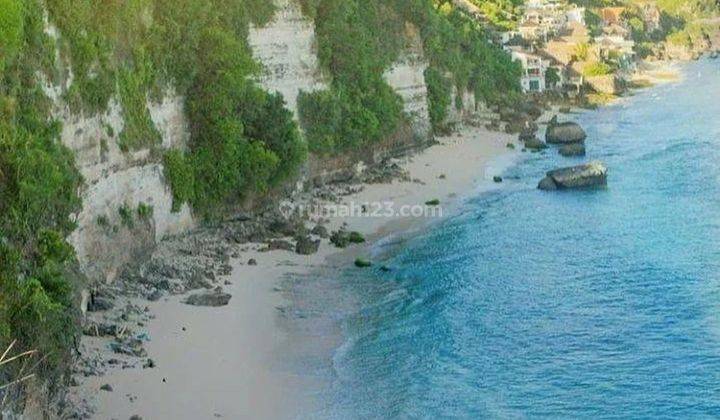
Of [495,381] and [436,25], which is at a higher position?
[436,25]

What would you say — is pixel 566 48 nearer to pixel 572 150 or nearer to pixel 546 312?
pixel 572 150

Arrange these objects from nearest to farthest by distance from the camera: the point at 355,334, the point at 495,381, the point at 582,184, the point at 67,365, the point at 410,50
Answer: the point at 67,365 < the point at 495,381 < the point at 355,334 < the point at 582,184 < the point at 410,50

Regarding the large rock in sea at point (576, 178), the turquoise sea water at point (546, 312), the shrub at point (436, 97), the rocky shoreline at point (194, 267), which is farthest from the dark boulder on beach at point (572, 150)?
the rocky shoreline at point (194, 267)

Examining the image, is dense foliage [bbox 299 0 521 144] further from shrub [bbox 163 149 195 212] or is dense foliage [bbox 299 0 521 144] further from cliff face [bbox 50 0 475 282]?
shrub [bbox 163 149 195 212]

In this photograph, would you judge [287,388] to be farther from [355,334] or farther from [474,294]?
[474,294]

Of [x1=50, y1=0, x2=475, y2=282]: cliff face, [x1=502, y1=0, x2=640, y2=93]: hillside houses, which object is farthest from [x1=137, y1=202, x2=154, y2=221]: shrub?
[x1=502, y1=0, x2=640, y2=93]: hillside houses

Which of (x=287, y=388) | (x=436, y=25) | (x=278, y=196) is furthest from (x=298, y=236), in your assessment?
(x=436, y=25)
